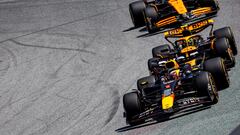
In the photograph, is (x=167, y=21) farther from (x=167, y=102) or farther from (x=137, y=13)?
(x=167, y=102)

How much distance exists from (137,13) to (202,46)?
25.9 feet

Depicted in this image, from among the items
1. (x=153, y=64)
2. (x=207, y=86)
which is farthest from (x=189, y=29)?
(x=207, y=86)

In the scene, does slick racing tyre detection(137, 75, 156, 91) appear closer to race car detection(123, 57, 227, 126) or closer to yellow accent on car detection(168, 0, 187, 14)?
race car detection(123, 57, 227, 126)

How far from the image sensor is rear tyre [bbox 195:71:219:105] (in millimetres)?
13719

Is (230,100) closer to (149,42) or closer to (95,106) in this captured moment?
(95,106)

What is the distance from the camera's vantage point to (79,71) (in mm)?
20047

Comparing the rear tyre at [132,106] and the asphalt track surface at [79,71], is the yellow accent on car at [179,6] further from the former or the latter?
the rear tyre at [132,106]

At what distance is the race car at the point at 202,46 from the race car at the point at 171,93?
0.86 metres

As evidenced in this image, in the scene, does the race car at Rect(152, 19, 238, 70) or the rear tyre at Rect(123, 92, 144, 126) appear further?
the race car at Rect(152, 19, 238, 70)

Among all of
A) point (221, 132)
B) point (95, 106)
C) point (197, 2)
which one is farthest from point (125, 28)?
point (221, 132)

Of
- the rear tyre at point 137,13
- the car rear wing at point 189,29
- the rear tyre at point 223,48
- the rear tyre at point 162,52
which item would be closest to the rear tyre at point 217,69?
the rear tyre at point 223,48

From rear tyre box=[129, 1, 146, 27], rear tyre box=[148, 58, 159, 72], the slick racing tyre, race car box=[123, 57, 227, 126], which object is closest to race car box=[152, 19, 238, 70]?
rear tyre box=[148, 58, 159, 72]

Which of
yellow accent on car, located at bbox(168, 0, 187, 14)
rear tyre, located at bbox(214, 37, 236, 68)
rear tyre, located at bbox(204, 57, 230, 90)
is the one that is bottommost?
rear tyre, located at bbox(204, 57, 230, 90)

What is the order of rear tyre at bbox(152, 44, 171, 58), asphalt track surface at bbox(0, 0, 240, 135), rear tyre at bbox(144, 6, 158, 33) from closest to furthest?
1. asphalt track surface at bbox(0, 0, 240, 135)
2. rear tyre at bbox(152, 44, 171, 58)
3. rear tyre at bbox(144, 6, 158, 33)
